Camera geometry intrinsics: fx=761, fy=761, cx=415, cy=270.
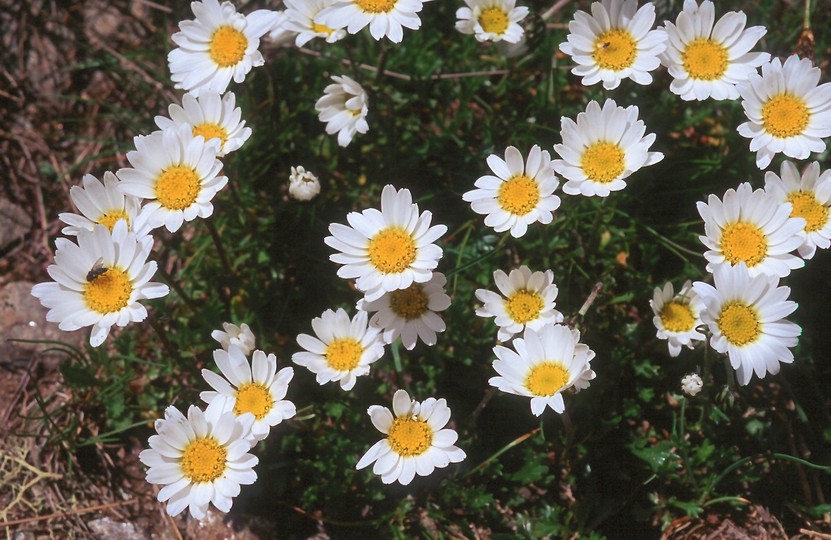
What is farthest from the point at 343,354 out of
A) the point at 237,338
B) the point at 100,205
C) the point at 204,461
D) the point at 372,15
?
the point at 372,15

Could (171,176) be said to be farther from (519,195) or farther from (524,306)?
(524,306)

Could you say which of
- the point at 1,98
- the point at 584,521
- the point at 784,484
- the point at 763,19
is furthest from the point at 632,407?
the point at 1,98

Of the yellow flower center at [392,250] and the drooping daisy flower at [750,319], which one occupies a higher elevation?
the drooping daisy flower at [750,319]

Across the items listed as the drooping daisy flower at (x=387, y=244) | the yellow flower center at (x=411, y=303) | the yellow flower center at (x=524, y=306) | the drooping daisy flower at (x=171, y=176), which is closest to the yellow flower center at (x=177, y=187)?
the drooping daisy flower at (x=171, y=176)

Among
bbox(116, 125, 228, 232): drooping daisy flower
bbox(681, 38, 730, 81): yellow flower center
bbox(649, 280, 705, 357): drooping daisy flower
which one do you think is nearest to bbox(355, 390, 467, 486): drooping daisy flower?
bbox(649, 280, 705, 357): drooping daisy flower

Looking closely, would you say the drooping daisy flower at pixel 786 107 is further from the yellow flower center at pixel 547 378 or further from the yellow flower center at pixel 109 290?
the yellow flower center at pixel 109 290
